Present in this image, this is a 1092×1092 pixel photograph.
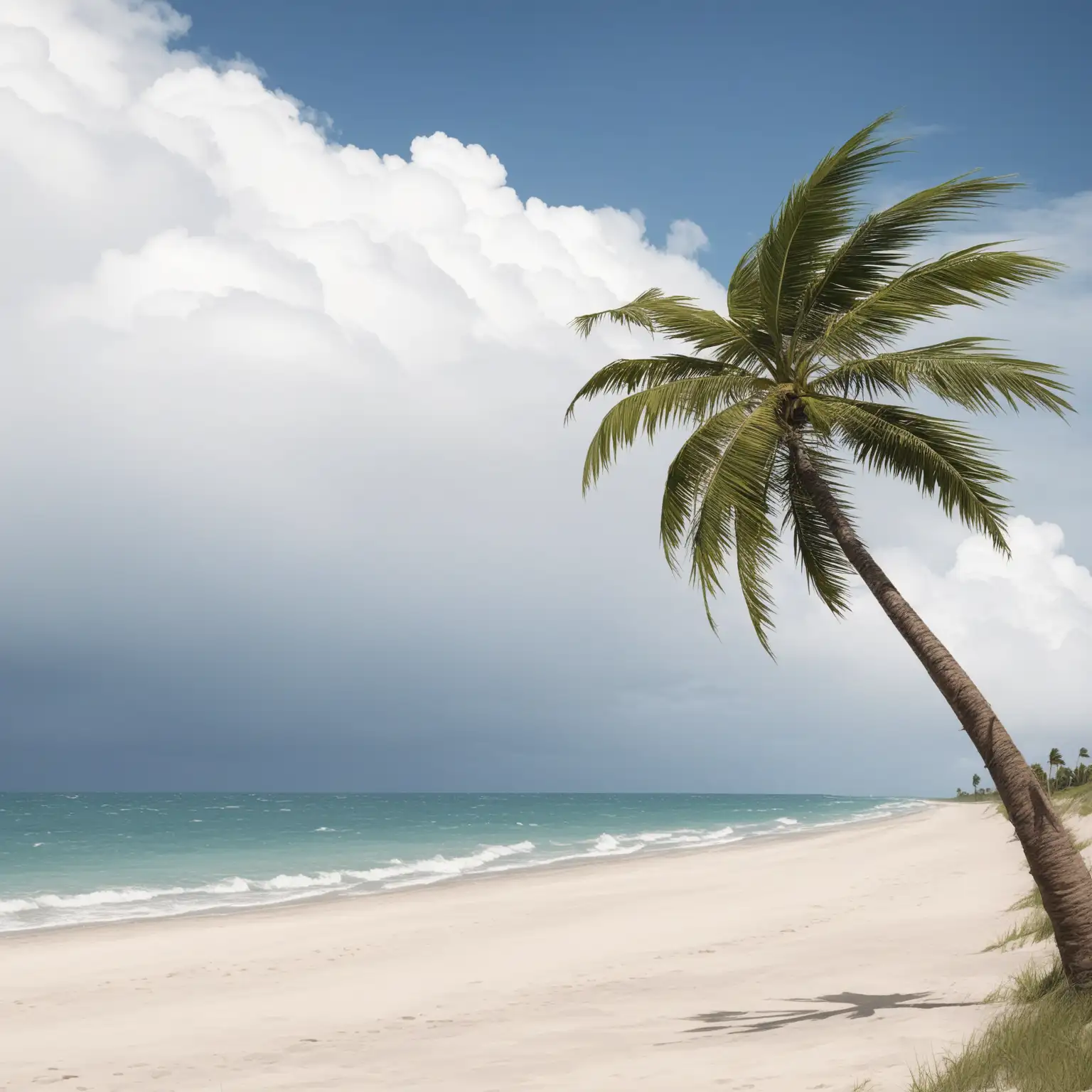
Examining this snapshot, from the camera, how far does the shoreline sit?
19594mm

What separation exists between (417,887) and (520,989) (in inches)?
627

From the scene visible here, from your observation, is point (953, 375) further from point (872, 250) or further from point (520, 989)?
point (520, 989)

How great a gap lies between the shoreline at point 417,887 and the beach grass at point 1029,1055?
7.89m

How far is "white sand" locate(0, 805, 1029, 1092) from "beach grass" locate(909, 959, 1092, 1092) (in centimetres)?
41

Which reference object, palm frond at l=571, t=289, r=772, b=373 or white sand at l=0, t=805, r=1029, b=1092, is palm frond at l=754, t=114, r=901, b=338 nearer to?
palm frond at l=571, t=289, r=772, b=373

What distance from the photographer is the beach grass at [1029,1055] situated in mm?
5348

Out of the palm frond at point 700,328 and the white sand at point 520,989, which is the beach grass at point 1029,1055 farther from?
the palm frond at point 700,328

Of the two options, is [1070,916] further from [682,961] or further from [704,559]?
[682,961]

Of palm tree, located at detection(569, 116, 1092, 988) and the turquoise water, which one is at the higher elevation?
palm tree, located at detection(569, 116, 1092, 988)

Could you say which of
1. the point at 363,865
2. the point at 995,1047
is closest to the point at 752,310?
the point at 995,1047

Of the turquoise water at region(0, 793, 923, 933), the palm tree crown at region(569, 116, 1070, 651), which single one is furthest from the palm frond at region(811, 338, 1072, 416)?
the turquoise water at region(0, 793, 923, 933)

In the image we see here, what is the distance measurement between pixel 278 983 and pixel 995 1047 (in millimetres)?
9735

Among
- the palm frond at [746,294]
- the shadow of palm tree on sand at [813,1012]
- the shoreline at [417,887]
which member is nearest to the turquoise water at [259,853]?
the shoreline at [417,887]

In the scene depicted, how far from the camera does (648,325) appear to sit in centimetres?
1039
